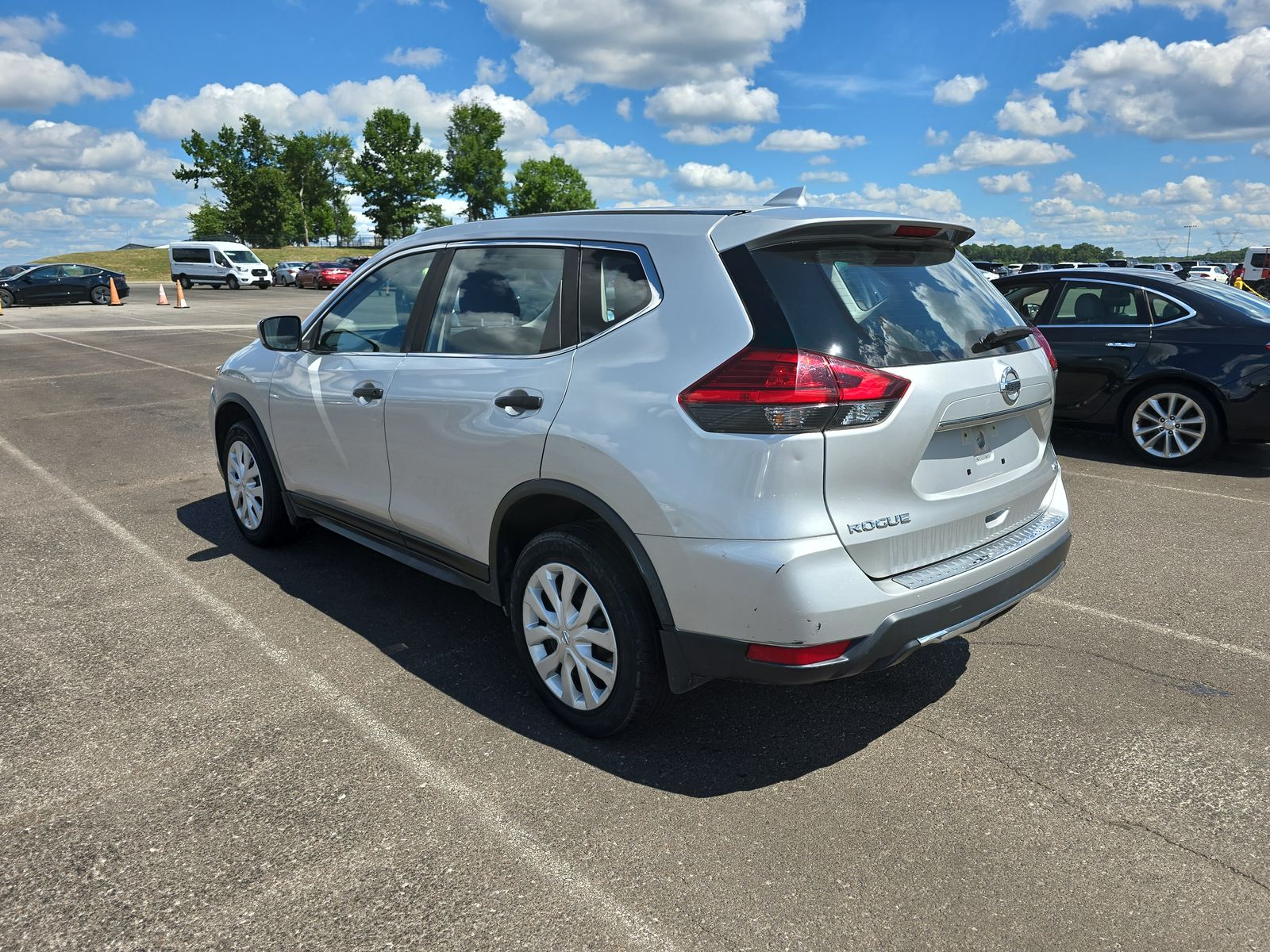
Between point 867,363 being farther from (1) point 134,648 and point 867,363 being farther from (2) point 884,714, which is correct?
(1) point 134,648

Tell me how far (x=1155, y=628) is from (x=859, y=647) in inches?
94.3

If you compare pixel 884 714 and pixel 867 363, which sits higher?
pixel 867 363

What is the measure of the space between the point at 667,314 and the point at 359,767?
1849 mm

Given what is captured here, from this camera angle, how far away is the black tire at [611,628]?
3.02 metres

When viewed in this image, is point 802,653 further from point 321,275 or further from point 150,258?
point 150,258

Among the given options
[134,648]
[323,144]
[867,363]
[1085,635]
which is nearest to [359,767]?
[134,648]

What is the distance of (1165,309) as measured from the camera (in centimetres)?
782

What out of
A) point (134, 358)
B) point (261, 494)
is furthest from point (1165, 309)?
point (134, 358)

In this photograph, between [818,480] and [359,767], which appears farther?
[359,767]

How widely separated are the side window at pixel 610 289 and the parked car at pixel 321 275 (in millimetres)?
46028

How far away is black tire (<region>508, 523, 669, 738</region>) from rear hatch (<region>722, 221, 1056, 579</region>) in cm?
72

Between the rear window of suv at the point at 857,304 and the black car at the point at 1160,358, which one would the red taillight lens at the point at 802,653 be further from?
the black car at the point at 1160,358

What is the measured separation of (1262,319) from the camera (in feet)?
24.4

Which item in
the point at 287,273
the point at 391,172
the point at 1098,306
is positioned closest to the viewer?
the point at 1098,306
